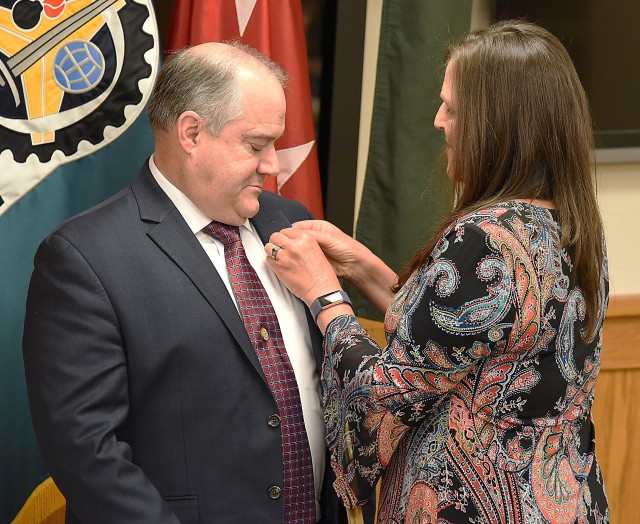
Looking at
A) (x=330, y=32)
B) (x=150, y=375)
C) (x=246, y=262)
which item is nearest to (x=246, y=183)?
(x=246, y=262)

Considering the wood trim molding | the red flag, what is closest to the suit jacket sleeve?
the red flag

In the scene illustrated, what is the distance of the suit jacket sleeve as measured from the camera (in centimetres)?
171

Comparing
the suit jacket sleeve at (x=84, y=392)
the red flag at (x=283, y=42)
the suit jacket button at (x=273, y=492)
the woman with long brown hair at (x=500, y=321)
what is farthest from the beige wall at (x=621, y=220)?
the suit jacket sleeve at (x=84, y=392)

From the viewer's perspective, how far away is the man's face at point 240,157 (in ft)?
6.07

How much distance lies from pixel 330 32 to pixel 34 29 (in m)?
0.98

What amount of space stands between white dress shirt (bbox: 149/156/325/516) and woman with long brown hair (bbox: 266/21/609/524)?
14cm

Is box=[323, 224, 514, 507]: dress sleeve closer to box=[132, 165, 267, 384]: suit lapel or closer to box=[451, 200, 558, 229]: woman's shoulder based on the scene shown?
box=[451, 200, 558, 229]: woman's shoulder

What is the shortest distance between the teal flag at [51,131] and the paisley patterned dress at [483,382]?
0.85 meters

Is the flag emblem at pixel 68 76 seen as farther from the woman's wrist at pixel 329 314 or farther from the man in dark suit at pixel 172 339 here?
the woman's wrist at pixel 329 314

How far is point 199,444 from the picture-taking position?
1830 millimetres

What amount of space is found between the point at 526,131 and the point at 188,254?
28.1 inches

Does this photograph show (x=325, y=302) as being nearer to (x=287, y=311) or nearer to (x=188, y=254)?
(x=287, y=311)

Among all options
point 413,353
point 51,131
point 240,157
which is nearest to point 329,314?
point 413,353

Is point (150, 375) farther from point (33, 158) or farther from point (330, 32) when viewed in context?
point (330, 32)
